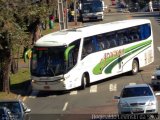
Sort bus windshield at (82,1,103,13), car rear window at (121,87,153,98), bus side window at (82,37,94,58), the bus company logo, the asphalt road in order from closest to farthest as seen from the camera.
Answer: car rear window at (121,87,153,98), the asphalt road, bus side window at (82,37,94,58), the bus company logo, bus windshield at (82,1,103,13)

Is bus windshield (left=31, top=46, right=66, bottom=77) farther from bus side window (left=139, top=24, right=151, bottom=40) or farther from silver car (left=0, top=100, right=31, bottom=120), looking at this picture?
silver car (left=0, top=100, right=31, bottom=120)

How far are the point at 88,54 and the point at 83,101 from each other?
4.31 m

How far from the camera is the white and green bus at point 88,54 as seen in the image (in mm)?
35719

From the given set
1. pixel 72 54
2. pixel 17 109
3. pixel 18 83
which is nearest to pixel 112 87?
pixel 72 54

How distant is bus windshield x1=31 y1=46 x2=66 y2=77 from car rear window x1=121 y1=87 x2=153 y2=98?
8.70 m

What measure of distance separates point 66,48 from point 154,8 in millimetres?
68367

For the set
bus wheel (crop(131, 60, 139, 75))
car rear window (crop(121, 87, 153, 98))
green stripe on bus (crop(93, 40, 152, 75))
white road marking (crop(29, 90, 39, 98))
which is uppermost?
car rear window (crop(121, 87, 153, 98))

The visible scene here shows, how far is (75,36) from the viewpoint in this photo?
36.7m

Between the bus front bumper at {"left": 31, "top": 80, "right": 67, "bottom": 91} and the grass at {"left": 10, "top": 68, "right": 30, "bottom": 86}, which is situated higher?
the bus front bumper at {"left": 31, "top": 80, "right": 67, "bottom": 91}

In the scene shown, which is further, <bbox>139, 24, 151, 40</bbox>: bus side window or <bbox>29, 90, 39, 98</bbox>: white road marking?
<bbox>139, 24, 151, 40</bbox>: bus side window

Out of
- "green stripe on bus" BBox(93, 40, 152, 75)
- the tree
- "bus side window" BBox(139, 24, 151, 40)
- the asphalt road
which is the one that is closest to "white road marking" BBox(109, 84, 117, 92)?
the asphalt road

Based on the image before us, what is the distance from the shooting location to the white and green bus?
35.7 m

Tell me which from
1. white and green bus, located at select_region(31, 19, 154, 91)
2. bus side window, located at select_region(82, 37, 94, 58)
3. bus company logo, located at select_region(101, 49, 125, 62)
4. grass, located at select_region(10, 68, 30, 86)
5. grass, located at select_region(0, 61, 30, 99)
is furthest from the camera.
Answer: grass, located at select_region(10, 68, 30, 86)

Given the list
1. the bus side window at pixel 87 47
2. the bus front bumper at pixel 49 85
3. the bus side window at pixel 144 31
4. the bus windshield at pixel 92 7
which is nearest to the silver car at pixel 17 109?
the bus front bumper at pixel 49 85
